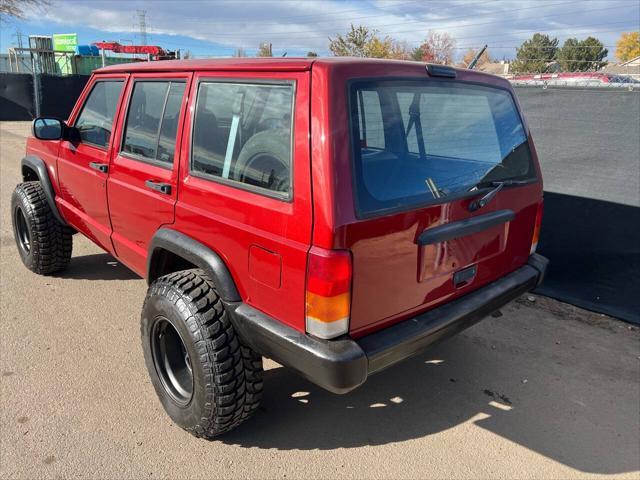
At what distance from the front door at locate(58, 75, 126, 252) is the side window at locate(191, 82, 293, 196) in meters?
1.08

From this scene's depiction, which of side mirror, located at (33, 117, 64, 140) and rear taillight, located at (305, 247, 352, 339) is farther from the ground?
side mirror, located at (33, 117, 64, 140)

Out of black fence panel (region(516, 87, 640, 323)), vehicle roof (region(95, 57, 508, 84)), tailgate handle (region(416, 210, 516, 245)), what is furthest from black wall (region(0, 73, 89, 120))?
tailgate handle (region(416, 210, 516, 245))

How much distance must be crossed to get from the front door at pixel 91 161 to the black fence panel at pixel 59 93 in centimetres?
1536

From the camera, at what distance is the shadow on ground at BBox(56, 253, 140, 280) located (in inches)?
177

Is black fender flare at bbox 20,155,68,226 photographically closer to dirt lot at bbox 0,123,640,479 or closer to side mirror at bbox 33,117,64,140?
side mirror at bbox 33,117,64,140

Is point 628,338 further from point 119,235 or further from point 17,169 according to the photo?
point 17,169

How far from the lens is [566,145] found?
14.4 ft

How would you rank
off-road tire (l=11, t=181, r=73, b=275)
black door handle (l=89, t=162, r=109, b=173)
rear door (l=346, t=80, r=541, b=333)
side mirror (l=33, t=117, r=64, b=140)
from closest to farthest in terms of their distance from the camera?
rear door (l=346, t=80, r=541, b=333), black door handle (l=89, t=162, r=109, b=173), side mirror (l=33, t=117, r=64, b=140), off-road tire (l=11, t=181, r=73, b=275)

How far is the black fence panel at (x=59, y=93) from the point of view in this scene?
1708 cm

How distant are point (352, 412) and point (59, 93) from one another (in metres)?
18.3

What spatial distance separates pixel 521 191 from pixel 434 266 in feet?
→ 2.74

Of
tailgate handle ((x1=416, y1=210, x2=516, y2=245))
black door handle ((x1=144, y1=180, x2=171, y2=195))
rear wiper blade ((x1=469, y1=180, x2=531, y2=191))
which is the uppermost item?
rear wiper blade ((x1=469, y1=180, x2=531, y2=191))

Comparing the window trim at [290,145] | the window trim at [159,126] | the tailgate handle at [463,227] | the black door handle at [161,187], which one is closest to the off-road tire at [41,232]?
the window trim at [159,126]

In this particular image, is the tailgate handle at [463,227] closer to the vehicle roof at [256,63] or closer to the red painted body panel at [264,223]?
the red painted body panel at [264,223]
